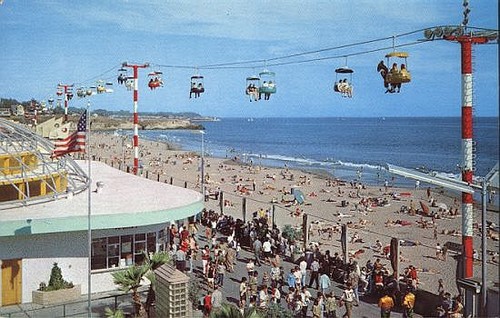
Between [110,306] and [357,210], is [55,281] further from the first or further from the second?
[357,210]

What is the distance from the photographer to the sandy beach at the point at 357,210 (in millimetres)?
28641

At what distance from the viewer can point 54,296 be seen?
611 inches

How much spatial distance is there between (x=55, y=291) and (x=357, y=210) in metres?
Result: 30.5

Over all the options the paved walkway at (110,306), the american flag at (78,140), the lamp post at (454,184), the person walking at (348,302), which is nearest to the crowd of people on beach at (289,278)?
the person walking at (348,302)

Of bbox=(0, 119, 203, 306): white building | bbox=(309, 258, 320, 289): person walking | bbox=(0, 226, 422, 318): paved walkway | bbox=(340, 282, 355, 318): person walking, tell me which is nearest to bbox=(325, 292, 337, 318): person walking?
bbox=(340, 282, 355, 318): person walking

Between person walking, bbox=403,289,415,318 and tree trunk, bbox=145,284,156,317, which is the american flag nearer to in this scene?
tree trunk, bbox=145,284,156,317

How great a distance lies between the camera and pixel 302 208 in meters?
43.8

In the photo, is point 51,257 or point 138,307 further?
point 51,257

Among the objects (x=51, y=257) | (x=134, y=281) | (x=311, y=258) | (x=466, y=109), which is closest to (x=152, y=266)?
(x=134, y=281)

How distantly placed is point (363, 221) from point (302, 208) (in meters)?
6.85

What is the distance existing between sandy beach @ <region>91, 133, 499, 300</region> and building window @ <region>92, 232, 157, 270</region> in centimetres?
1019

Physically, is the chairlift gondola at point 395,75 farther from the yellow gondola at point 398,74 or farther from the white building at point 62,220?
the white building at point 62,220

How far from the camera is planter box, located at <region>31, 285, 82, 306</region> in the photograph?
50.5 ft

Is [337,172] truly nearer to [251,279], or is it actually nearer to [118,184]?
[118,184]
